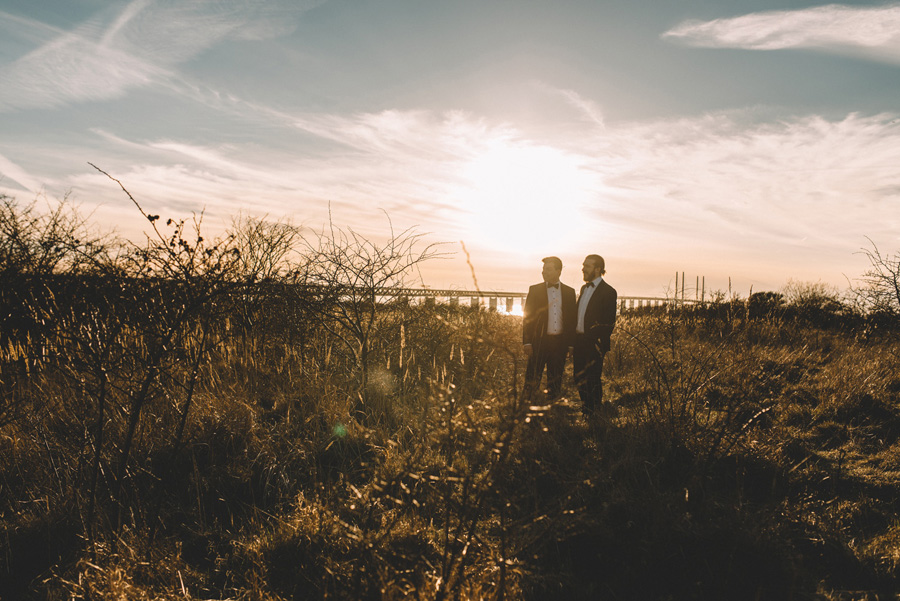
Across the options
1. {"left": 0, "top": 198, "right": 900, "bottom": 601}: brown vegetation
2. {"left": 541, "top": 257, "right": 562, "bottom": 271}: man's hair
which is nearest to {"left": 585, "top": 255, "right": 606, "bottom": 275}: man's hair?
{"left": 541, "top": 257, "right": 562, "bottom": 271}: man's hair

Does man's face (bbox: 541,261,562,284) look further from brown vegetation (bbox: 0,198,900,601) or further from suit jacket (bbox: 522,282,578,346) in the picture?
brown vegetation (bbox: 0,198,900,601)

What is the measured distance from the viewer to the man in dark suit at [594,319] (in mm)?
5137

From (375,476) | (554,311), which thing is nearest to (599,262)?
(554,311)

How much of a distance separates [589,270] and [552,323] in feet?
2.34

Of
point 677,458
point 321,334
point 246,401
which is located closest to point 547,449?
point 677,458

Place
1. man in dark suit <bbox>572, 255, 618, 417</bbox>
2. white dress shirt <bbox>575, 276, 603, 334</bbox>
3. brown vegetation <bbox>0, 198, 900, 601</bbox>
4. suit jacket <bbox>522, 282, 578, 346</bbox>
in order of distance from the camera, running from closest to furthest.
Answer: brown vegetation <bbox>0, 198, 900, 601</bbox> → man in dark suit <bbox>572, 255, 618, 417</bbox> → white dress shirt <bbox>575, 276, 603, 334</bbox> → suit jacket <bbox>522, 282, 578, 346</bbox>

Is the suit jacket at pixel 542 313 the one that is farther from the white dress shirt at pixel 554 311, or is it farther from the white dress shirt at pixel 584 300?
the white dress shirt at pixel 584 300

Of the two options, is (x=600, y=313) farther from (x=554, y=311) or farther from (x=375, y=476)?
(x=375, y=476)

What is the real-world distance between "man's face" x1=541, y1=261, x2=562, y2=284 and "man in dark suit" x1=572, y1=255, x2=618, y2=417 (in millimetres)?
327

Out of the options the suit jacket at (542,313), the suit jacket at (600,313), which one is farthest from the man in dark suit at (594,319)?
the suit jacket at (542,313)

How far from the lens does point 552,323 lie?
5.47 metres

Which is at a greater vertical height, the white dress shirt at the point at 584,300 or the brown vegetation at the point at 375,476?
the white dress shirt at the point at 584,300

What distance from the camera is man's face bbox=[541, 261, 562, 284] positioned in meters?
5.53

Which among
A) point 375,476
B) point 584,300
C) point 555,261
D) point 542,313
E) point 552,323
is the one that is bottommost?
point 375,476
